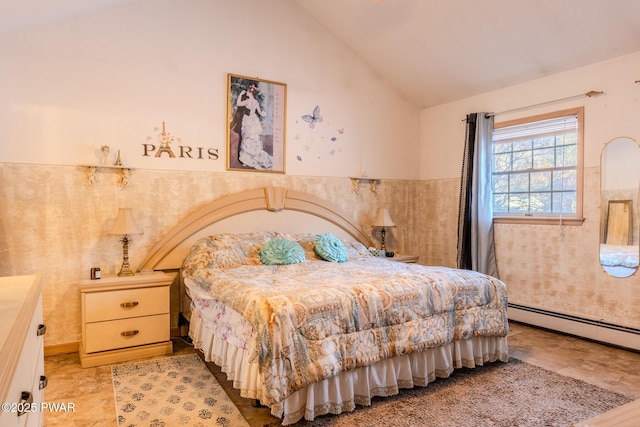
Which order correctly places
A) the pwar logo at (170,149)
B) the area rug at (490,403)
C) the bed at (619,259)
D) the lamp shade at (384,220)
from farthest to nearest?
the lamp shade at (384,220) < the pwar logo at (170,149) < the bed at (619,259) < the area rug at (490,403)

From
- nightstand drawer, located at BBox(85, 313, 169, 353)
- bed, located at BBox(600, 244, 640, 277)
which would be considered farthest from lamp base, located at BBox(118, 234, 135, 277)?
bed, located at BBox(600, 244, 640, 277)

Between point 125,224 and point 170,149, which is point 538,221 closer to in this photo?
point 170,149

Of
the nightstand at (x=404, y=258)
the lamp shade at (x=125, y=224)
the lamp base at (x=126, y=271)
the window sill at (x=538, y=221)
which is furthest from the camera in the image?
the nightstand at (x=404, y=258)

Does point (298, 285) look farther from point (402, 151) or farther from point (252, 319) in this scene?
point (402, 151)

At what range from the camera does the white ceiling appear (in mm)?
3338

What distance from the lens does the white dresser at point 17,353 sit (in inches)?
35.1

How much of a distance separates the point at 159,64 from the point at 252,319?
8.87ft

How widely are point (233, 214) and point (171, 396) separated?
189 centimetres

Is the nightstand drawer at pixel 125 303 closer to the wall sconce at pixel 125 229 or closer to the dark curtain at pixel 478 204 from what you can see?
the wall sconce at pixel 125 229

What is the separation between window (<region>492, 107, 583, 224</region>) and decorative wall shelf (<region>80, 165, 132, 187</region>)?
3900 mm

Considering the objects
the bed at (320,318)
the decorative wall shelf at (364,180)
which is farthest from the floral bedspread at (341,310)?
the decorative wall shelf at (364,180)

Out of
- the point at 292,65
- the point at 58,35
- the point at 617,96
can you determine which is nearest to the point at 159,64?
the point at 58,35

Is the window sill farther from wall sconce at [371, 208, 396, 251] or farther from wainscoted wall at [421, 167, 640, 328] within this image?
wall sconce at [371, 208, 396, 251]

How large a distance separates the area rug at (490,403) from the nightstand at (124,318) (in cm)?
153
